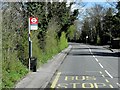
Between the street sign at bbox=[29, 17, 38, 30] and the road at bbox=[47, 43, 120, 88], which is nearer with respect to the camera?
the road at bbox=[47, 43, 120, 88]

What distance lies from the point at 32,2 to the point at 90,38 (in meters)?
106

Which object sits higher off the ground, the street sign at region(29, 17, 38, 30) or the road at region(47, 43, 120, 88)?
the street sign at region(29, 17, 38, 30)

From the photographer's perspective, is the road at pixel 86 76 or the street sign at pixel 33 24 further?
the street sign at pixel 33 24

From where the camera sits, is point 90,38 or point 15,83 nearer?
point 15,83

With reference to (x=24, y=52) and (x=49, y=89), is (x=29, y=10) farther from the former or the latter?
(x=49, y=89)

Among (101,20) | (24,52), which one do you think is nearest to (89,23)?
(101,20)

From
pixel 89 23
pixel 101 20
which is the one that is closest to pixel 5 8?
pixel 101 20

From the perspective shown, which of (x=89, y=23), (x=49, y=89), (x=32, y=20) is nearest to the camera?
(x=49, y=89)

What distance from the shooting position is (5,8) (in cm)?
1698

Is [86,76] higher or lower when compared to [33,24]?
lower

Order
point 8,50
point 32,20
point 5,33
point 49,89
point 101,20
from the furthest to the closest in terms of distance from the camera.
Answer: point 101,20 < point 32,20 < point 8,50 < point 5,33 < point 49,89

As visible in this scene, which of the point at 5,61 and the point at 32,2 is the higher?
the point at 32,2

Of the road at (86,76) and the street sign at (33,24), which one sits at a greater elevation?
the street sign at (33,24)

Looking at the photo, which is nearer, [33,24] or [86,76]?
[86,76]
